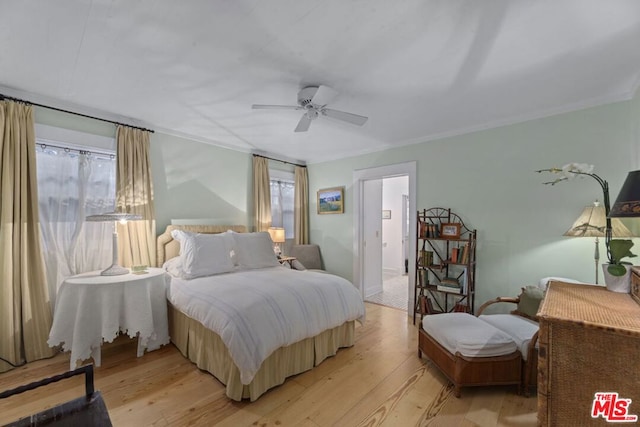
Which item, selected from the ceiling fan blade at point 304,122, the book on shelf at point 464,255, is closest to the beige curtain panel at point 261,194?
the ceiling fan blade at point 304,122

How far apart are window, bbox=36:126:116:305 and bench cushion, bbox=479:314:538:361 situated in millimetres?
4007

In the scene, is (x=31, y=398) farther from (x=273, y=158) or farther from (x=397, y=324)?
(x=273, y=158)

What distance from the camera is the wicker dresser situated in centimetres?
95

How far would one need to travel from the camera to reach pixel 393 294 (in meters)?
4.79

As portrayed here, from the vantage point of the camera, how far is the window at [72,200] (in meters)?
2.65

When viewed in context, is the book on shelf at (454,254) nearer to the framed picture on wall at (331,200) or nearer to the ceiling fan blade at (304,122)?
the framed picture on wall at (331,200)

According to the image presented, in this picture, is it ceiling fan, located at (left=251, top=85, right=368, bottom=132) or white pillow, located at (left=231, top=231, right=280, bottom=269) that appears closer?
ceiling fan, located at (left=251, top=85, right=368, bottom=132)

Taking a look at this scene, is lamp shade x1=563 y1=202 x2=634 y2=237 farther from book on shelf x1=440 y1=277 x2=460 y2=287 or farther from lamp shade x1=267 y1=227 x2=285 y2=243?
lamp shade x1=267 y1=227 x2=285 y2=243

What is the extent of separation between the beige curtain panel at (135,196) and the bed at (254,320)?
398 millimetres

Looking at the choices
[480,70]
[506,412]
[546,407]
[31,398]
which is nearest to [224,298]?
[31,398]

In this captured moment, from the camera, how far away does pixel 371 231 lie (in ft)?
15.6

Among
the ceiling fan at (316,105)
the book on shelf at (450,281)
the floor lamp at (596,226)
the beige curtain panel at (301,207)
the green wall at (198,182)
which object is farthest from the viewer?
the beige curtain panel at (301,207)

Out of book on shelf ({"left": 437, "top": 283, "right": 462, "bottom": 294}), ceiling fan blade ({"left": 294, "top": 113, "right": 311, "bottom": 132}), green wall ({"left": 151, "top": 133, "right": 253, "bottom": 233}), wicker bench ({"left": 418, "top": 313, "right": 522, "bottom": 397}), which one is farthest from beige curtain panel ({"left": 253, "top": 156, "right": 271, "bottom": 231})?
wicker bench ({"left": 418, "top": 313, "right": 522, "bottom": 397})

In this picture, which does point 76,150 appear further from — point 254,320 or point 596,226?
point 596,226
